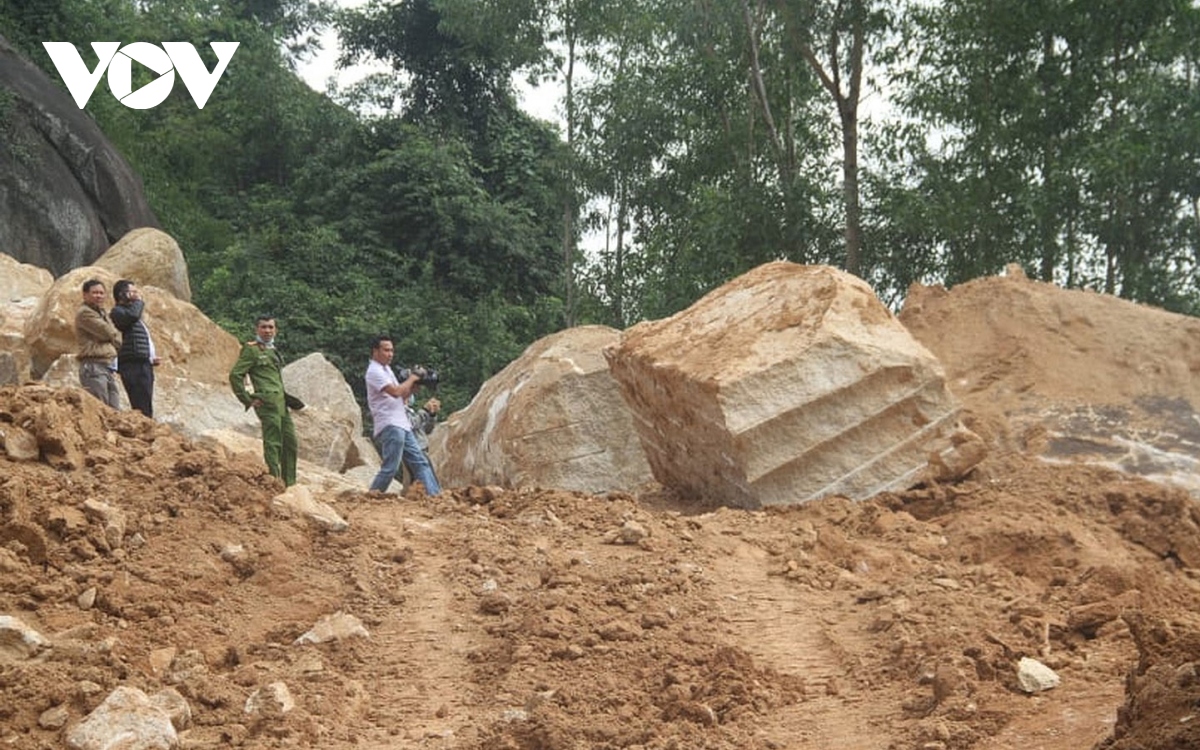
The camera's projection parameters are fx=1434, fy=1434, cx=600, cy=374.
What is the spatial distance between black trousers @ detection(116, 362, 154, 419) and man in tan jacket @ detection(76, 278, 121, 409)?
115 millimetres

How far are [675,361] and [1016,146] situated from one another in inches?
294

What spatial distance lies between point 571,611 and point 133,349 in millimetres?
4660

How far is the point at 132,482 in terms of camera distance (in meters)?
7.14

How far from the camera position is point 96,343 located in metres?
9.23

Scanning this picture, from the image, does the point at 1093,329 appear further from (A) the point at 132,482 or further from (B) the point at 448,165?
(B) the point at 448,165

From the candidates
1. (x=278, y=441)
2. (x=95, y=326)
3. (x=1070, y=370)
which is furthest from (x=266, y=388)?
(x=1070, y=370)

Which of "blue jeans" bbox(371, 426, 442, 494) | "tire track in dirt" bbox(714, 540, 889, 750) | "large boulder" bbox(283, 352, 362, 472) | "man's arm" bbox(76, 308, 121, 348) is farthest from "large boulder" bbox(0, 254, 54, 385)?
"tire track in dirt" bbox(714, 540, 889, 750)

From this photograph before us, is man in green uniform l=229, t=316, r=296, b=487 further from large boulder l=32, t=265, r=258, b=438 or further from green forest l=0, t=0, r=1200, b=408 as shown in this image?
green forest l=0, t=0, r=1200, b=408

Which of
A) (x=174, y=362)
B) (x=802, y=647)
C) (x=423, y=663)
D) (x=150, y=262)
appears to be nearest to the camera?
(x=423, y=663)

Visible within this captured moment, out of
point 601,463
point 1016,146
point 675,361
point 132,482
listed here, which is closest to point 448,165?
point 1016,146

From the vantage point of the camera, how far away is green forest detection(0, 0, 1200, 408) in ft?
49.2

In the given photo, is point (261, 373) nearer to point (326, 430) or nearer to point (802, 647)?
point (802, 647)

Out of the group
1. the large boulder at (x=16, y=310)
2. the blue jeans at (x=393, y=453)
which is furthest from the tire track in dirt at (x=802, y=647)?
the large boulder at (x=16, y=310)

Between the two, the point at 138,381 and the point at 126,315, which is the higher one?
the point at 126,315
